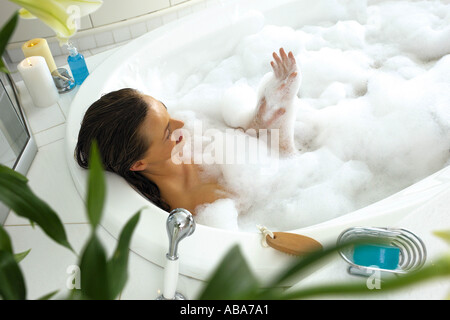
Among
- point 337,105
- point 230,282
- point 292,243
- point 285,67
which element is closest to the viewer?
point 230,282

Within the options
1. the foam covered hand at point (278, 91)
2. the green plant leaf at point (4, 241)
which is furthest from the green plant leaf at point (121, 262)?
the foam covered hand at point (278, 91)

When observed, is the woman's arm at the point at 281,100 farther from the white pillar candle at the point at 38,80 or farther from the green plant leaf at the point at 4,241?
the green plant leaf at the point at 4,241

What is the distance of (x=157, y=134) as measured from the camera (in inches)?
49.7

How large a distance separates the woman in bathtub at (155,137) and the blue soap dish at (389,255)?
0.65 meters

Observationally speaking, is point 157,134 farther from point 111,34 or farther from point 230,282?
point 111,34

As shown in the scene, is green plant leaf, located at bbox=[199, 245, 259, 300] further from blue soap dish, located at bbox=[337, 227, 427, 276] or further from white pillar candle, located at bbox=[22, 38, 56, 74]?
white pillar candle, located at bbox=[22, 38, 56, 74]

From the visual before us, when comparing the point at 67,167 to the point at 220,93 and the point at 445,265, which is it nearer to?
the point at 220,93

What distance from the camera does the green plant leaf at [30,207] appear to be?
1.25 ft

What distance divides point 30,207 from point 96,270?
14cm

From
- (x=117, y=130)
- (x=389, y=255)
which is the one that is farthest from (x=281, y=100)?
(x=389, y=255)

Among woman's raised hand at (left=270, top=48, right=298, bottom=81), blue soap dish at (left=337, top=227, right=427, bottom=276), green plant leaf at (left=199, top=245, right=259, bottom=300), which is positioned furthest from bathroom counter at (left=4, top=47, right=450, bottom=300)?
woman's raised hand at (left=270, top=48, right=298, bottom=81)

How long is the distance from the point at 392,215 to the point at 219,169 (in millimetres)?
686

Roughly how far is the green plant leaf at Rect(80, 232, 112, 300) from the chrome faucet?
21.2 inches
